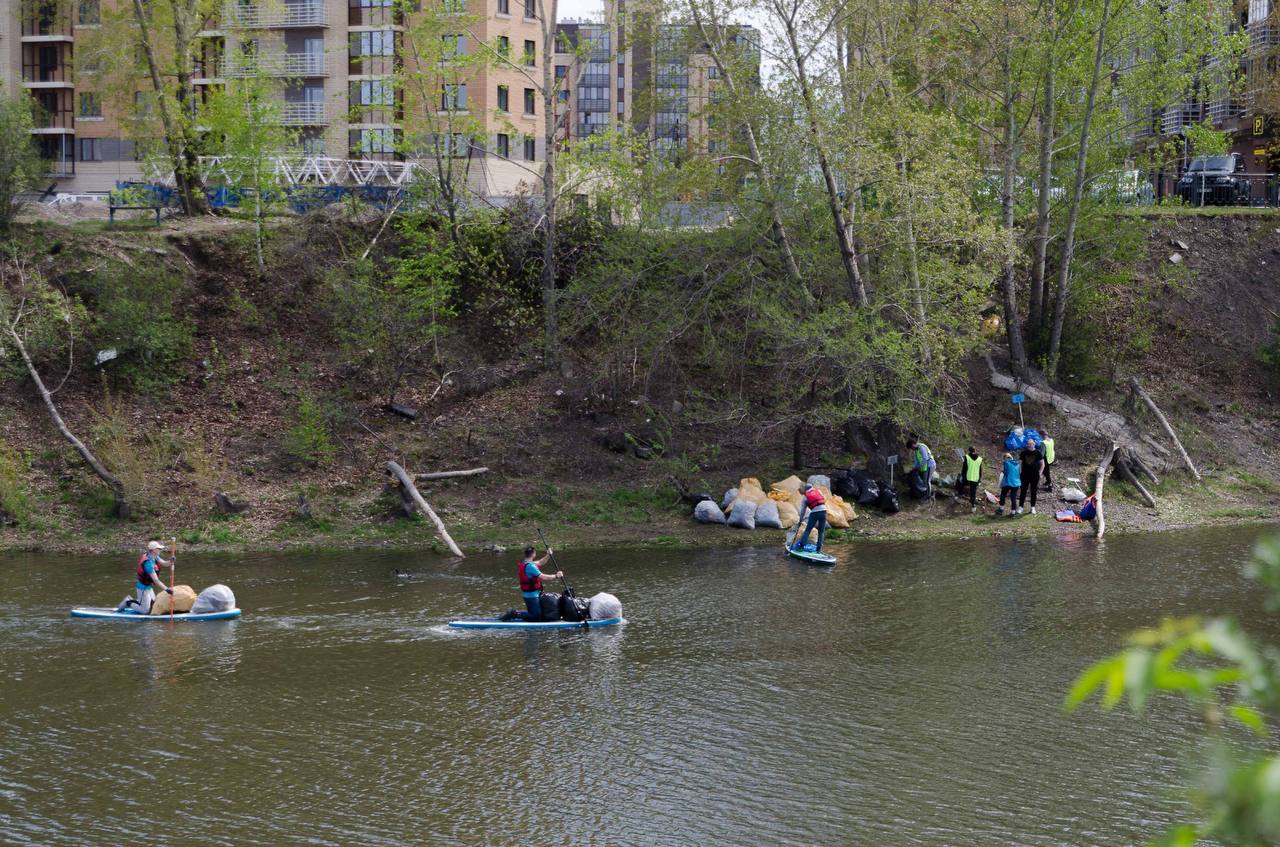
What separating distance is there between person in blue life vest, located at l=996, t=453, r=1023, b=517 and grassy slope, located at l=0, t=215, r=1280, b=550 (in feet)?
1.61

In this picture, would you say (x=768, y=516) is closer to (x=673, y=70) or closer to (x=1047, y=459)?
(x=1047, y=459)

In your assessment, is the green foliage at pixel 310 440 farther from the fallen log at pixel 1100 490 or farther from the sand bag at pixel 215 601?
the fallen log at pixel 1100 490

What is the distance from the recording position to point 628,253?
32.5 meters

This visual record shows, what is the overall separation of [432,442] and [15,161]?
16.4 meters

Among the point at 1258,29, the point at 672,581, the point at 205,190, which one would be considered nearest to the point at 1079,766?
the point at 672,581

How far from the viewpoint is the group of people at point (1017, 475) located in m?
28.2

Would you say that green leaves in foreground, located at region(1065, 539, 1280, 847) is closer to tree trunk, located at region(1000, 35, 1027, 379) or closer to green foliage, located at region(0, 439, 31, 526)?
green foliage, located at region(0, 439, 31, 526)

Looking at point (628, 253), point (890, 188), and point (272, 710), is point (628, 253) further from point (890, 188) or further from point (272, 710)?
point (272, 710)

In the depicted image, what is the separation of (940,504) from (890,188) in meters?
7.27

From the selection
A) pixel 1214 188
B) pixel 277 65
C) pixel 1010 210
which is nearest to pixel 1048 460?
pixel 1010 210

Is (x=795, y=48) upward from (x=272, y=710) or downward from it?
upward

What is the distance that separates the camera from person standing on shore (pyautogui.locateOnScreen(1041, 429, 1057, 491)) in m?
29.3

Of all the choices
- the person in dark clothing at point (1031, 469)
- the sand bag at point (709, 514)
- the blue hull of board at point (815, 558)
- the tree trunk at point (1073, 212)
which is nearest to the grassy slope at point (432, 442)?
the sand bag at point (709, 514)

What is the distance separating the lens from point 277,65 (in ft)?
138
